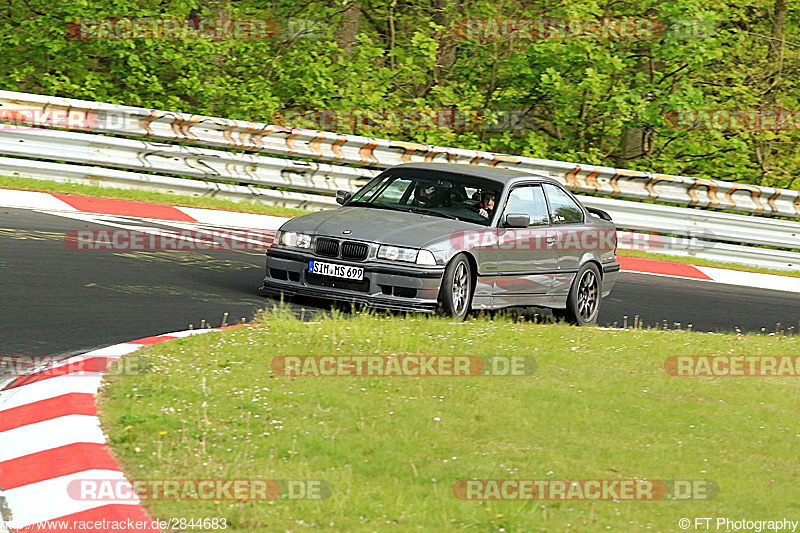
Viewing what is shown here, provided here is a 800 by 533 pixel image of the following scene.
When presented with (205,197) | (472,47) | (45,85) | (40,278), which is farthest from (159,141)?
(472,47)

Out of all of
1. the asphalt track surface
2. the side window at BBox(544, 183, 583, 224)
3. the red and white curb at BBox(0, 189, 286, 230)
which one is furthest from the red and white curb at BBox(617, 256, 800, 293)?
the red and white curb at BBox(0, 189, 286, 230)

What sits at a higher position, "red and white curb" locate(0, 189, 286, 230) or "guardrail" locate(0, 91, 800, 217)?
"guardrail" locate(0, 91, 800, 217)

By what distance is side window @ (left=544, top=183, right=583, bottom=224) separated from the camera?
11.3m

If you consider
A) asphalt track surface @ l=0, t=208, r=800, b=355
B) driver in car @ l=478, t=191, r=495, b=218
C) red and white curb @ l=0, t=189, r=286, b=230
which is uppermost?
driver in car @ l=478, t=191, r=495, b=218

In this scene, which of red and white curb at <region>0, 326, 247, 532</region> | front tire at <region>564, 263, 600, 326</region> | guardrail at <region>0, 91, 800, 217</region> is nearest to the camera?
red and white curb at <region>0, 326, 247, 532</region>

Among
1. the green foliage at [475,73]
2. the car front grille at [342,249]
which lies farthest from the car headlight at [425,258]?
the green foliage at [475,73]

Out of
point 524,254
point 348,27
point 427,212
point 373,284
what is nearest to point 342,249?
point 373,284

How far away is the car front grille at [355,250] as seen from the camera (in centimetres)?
959

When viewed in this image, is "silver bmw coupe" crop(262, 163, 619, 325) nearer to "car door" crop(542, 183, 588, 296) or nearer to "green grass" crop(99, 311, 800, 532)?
"car door" crop(542, 183, 588, 296)

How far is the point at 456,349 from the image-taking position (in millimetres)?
8000

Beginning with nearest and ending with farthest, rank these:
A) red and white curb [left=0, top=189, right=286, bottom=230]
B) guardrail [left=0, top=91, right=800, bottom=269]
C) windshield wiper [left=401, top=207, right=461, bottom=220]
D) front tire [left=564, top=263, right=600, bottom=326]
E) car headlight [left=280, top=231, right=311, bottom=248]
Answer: car headlight [left=280, top=231, right=311, bottom=248] → windshield wiper [left=401, top=207, right=461, bottom=220] → front tire [left=564, top=263, right=600, bottom=326] → red and white curb [left=0, top=189, right=286, bottom=230] → guardrail [left=0, top=91, right=800, bottom=269]

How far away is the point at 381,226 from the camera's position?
9.93 meters

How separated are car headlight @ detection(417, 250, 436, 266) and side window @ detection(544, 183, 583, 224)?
2178 millimetres

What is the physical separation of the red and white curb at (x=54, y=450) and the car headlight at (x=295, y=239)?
2818 mm
